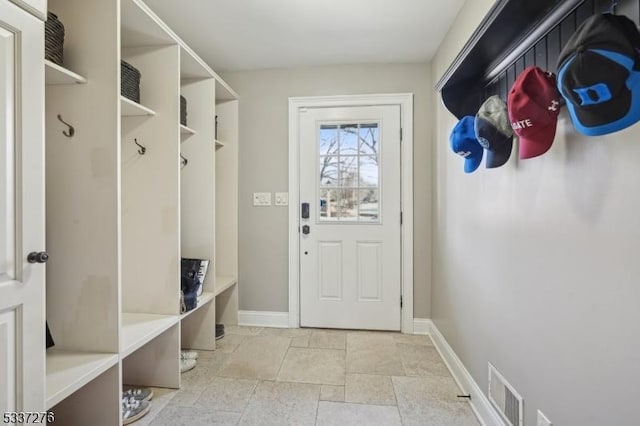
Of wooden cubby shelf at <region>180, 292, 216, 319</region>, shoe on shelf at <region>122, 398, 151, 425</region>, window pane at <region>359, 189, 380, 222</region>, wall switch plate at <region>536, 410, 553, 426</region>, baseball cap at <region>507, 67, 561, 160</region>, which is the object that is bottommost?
shoe on shelf at <region>122, 398, 151, 425</region>

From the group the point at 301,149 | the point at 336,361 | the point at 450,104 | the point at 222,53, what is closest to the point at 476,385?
the point at 336,361

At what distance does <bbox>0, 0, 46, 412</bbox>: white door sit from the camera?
92 cm

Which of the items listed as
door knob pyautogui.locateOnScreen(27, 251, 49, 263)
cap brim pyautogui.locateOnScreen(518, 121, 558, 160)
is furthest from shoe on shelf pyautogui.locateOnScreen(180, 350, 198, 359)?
cap brim pyautogui.locateOnScreen(518, 121, 558, 160)

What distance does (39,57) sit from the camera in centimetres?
100

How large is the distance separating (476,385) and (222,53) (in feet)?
9.68

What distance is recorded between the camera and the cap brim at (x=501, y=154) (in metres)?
1.29

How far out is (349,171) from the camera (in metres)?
2.76

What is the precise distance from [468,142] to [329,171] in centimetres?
141

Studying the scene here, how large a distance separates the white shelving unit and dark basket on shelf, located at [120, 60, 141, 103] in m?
0.07

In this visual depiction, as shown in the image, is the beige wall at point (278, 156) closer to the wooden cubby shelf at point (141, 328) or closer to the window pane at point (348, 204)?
the window pane at point (348, 204)

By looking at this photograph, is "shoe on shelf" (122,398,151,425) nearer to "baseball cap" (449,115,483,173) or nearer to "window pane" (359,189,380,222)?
"window pane" (359,189,380,222)

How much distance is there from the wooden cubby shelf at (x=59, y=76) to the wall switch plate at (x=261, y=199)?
160 cm

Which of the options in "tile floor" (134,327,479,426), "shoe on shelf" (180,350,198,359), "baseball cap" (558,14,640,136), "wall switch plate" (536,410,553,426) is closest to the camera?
"baseball cap" (558,14,640,136)

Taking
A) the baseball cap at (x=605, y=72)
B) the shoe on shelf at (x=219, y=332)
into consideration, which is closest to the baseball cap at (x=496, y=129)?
the baseball cap at (x=605, y=72)
